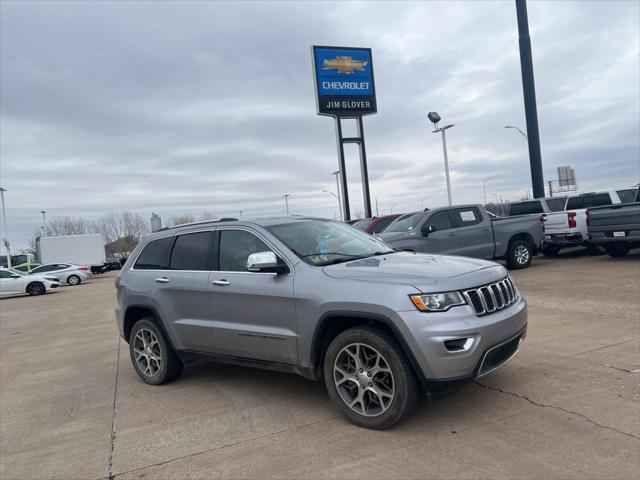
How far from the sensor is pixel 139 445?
404 centimetres

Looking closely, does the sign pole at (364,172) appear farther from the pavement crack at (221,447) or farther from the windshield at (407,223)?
the pavement crack at (221,447)

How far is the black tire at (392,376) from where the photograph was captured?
3672 mm

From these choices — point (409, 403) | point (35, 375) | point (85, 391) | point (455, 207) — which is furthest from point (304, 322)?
point (455, 207)

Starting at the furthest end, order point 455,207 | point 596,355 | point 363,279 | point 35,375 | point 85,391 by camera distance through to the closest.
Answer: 1. point 455,207
2. point 35,375
3. point 85,391
4. point 596,355
5. point 363,279

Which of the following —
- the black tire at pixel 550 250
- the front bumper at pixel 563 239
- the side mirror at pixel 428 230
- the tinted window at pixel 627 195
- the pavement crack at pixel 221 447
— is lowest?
the pavement crack at pixel 221 447

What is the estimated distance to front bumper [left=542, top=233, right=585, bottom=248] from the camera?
14.1 meters

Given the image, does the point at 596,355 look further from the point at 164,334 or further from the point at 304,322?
the point at 164,334

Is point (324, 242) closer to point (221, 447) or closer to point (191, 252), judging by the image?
point (191, 252)

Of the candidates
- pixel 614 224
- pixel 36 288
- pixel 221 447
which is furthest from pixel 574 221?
pixel 36 288

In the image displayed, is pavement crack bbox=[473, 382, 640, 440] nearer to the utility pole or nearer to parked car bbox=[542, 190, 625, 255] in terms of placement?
parked car bbox=[542, 190, 625, 255]

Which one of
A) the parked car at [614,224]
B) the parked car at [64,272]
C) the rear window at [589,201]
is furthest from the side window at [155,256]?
the parked car at [64,272]

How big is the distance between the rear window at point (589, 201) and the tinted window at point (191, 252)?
44.8ft

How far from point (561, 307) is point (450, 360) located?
5122 millimetres

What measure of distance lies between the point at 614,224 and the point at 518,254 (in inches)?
91.0
